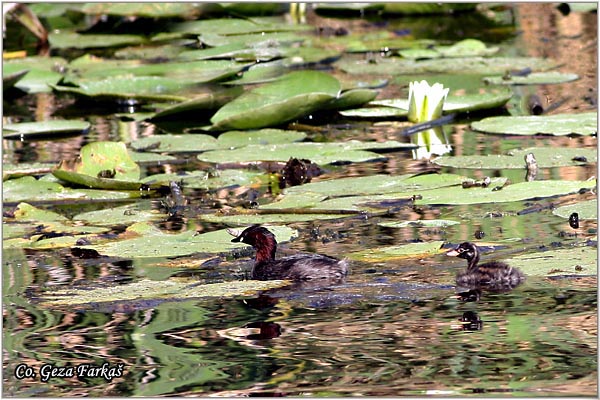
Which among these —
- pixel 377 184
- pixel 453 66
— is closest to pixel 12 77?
pixel 453 66

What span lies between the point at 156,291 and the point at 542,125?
4040 millimetres

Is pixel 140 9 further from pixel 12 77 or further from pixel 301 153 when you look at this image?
pixel 301 153

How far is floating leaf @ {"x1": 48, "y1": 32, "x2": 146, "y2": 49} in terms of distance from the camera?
1390cm

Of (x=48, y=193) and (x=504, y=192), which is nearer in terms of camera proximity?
(x=504, y=192)

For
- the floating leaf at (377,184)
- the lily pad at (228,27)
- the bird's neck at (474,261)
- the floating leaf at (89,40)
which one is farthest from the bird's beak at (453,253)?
the floating leaf at (89,40)

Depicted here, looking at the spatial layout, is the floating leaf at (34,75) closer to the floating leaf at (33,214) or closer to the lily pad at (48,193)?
the lily pad at (48,193)

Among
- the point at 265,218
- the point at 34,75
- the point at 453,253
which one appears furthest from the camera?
the point at 34,75

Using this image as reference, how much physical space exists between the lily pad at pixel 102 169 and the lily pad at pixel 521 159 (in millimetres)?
1850

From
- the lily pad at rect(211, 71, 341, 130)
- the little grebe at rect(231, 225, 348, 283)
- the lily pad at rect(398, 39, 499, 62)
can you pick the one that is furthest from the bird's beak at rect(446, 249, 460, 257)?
the lily pad at rect(398, 39, 499, 62)

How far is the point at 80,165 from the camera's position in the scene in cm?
737

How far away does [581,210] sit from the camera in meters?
6.01

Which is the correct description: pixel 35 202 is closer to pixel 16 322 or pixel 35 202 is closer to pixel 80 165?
pixel 80 165

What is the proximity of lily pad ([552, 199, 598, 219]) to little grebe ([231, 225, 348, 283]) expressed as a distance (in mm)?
1316

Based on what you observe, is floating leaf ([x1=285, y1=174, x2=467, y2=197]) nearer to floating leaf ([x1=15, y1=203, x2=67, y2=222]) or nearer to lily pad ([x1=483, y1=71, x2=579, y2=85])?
floating leaf ([x1=15, y1=203, x2=67, y2=222])
